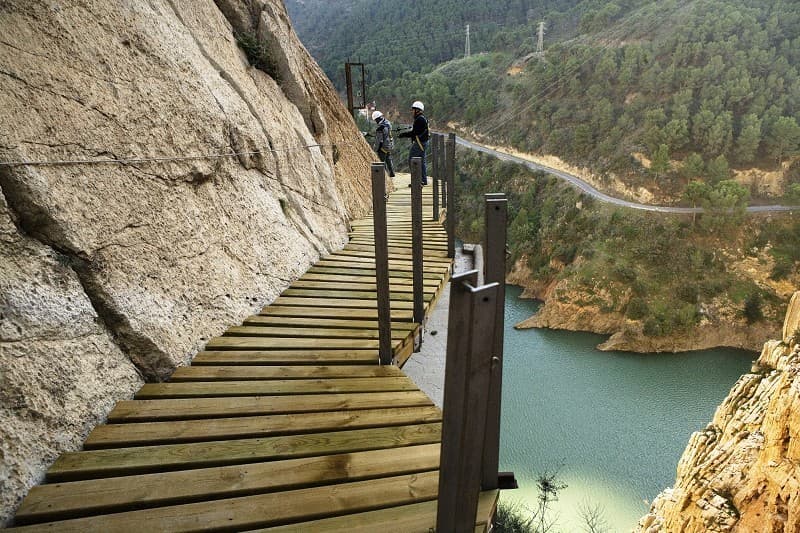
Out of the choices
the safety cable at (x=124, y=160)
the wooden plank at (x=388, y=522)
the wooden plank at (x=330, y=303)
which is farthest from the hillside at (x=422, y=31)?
the wooden plank at (x=388, y=522)

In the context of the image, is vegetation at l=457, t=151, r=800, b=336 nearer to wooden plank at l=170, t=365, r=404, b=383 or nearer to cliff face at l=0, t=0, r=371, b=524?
cliff face at l=0, t=0, r=371, b=524

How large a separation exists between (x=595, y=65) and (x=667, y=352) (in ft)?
97.9

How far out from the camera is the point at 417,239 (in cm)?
377

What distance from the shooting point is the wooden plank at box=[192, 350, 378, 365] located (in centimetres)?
323

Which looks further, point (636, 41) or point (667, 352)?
point (636, 41)

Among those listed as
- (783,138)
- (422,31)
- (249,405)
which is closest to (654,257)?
(783,138)

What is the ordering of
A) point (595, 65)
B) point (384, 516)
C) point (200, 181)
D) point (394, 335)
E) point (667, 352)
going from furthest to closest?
point (595, 65) → point (667, 352) → point (200, 181) → point (394, 335) → point (384, 516)

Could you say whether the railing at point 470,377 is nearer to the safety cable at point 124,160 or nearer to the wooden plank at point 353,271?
the safety cable at point 124,160

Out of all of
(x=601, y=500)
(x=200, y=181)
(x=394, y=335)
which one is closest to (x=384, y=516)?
(x=394, y=335)

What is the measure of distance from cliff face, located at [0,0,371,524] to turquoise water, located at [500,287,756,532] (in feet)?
49.7

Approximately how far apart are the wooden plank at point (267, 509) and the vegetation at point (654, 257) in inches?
1096

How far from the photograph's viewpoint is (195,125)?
159 inches

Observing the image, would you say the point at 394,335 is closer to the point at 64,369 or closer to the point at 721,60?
the point at 64,369

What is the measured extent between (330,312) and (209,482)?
199cm
